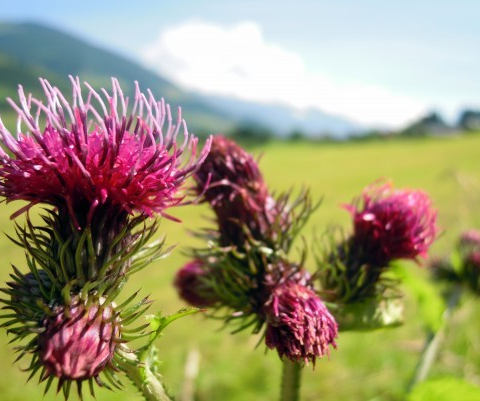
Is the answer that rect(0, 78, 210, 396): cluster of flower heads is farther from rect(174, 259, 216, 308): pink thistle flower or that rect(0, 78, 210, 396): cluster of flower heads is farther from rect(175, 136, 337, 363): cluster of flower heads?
rect(174, 259, 216, 308): pink thistle flower

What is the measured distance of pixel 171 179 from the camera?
2340 mm

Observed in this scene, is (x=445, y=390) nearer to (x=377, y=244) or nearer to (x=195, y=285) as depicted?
(x=377, y=244)

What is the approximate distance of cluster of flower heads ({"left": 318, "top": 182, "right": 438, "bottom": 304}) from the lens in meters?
2.94

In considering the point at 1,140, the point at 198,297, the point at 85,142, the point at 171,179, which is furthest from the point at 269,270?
the point at 1,140

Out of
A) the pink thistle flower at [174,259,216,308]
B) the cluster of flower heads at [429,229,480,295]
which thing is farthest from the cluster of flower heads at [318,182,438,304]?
the cluster of flower heads at [429,229,480,295]

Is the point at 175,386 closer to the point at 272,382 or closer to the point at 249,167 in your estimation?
the point at 272,382

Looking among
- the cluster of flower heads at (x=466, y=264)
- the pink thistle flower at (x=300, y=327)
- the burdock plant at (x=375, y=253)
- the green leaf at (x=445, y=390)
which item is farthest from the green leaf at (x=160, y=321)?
the cluster of flower heads at (x=466, y=264)

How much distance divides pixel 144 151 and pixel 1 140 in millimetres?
632

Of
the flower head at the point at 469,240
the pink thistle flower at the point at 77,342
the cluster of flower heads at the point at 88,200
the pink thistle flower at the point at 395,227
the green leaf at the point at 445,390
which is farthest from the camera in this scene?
the flower head at the point at 469,240

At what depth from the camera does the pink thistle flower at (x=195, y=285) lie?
307 centimetres

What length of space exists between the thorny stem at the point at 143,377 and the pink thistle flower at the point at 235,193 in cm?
105

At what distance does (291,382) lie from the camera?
277 centimetres

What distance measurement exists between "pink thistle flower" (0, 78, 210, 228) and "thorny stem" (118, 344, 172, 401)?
63cm

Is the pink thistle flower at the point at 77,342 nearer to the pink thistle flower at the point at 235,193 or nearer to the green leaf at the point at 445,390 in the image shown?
the pink thistle flower at the point at 235,193
